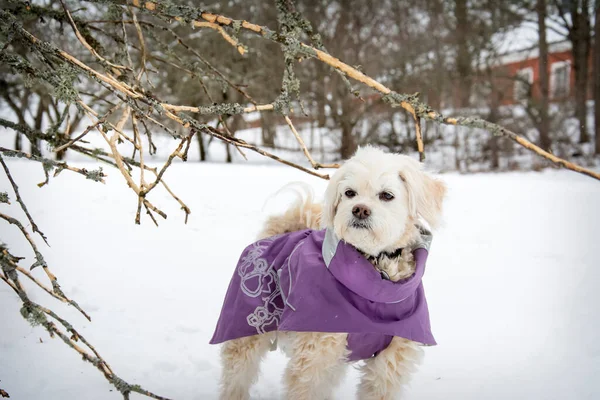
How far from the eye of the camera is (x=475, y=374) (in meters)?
3.67

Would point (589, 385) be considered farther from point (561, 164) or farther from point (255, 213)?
point (255, 213)

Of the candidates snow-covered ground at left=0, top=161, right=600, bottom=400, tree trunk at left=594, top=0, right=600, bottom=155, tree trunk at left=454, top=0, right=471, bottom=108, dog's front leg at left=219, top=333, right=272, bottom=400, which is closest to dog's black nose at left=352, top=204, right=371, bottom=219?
dog's front leg at left=219, top=333, right=272, bottom=400

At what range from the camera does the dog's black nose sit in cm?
238

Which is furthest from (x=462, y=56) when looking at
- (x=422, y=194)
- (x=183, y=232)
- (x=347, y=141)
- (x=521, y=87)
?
(x=422, y=194)

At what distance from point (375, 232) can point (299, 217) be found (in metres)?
0.98

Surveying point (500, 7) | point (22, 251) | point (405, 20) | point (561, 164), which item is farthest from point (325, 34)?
point (561, 164)

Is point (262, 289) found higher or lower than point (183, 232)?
higher

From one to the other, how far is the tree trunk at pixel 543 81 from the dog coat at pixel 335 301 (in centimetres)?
1500

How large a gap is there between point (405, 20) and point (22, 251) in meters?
15.2

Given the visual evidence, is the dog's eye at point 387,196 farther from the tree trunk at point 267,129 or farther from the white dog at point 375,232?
the tree trunk at point 267,129

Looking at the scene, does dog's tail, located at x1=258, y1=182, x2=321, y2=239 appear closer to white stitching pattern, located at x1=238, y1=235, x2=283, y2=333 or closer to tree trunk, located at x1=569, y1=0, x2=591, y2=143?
white stitching pattern, located at x1=238, y1=235, x2=283, y2=333

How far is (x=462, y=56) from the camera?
54.1 feet

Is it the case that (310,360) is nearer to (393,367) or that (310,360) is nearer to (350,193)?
(393,367)

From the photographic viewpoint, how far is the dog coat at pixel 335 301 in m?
2.39
